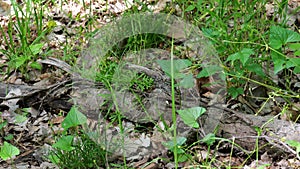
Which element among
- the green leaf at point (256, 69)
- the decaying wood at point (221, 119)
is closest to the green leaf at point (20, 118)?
the decaying wood at point (221, 119)

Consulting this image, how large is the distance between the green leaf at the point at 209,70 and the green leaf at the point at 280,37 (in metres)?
0.38

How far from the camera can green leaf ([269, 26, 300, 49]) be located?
2.64 metres

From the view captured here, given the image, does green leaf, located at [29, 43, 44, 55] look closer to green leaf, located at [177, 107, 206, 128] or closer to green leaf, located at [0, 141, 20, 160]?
green leaf, located at [0, 141, 20, 160]

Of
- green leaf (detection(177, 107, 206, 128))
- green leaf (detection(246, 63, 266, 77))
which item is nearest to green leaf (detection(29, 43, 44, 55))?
green leaf (detection(177, 107, 206, 128))

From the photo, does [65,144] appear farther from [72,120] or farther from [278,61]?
[278,61]

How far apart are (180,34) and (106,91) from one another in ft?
2.54

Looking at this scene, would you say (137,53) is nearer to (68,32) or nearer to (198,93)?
(198,93)

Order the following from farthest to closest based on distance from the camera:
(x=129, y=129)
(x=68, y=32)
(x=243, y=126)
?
(x=68, y=32) → (x=129, y=129) → (x=243, y=126)

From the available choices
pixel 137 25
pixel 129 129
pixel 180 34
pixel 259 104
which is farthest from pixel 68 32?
pixel 259 104

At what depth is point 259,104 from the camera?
9.98 feet

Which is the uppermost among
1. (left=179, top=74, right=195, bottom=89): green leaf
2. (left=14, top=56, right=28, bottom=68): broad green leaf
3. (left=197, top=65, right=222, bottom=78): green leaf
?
(left=197, top=65, right=222, bottom=78): green leaf

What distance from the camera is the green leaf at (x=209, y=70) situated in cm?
283

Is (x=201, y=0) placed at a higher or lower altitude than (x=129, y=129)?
higher

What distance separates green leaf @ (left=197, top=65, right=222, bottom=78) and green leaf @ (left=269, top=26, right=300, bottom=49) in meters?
0.38
